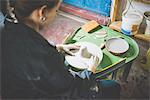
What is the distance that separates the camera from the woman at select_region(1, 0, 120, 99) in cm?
102

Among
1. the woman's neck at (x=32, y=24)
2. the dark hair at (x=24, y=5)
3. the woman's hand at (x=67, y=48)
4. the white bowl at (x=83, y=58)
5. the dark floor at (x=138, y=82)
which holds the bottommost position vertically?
the dark floor at (x=138, y=82)

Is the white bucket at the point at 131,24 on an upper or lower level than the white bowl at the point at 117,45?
upper

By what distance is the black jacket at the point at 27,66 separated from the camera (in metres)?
1.02

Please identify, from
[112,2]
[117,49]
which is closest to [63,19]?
[112,2]

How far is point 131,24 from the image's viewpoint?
1.55 metres

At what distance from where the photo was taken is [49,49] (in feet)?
3.69

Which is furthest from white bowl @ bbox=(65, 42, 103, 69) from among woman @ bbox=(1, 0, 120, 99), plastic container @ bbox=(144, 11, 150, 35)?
plastic container @ bbox=(144, 11, 150, 35)

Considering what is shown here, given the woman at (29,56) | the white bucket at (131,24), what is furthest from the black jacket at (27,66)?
the white bucket at (131,24)

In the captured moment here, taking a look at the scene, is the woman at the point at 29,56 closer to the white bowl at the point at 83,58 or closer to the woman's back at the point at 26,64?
the woman's back at the point at 26,64

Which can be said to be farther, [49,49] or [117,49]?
[117,49]

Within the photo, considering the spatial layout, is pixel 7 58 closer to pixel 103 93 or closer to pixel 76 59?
pixel 76 59

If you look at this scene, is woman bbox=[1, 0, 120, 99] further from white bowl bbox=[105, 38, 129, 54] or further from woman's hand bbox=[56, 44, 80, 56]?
white bowl bbox=[105, 38, 129, 54]

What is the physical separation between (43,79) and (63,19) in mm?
1352

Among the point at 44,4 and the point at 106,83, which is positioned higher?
the point at 44,4
